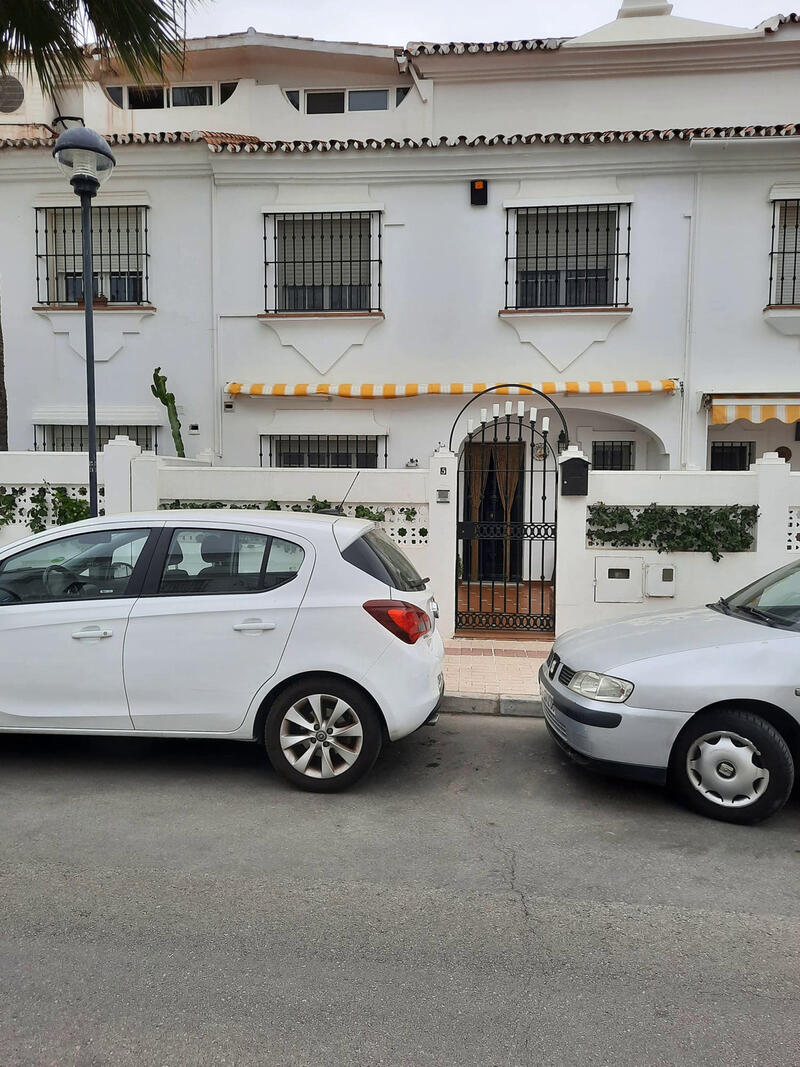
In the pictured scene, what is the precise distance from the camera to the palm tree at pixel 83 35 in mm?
7434

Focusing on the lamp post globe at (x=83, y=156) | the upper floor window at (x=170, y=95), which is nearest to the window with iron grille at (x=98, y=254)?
the upper floor window at (x=170, y=95)

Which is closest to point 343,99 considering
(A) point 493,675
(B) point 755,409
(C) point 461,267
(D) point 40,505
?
(C) point 461,267

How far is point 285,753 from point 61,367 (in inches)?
379

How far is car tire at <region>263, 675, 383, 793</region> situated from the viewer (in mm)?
4395

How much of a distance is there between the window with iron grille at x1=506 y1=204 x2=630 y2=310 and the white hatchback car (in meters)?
7.79

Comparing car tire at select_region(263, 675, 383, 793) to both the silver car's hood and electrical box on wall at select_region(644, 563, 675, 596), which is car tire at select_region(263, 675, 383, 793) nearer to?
the silver car's hood

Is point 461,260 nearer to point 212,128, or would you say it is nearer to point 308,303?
point 308,303

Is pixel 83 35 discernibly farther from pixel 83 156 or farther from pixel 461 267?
pixel 461 267

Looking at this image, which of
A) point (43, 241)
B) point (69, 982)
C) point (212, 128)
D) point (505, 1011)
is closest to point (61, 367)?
point (43, 241)

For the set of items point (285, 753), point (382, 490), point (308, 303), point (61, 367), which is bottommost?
point (285, 753)

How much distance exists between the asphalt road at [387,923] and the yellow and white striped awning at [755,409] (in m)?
7.25

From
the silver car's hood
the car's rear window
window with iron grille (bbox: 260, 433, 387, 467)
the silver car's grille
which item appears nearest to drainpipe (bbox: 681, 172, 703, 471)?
window with iron grille (bbox: 260, 433, 387, 467)

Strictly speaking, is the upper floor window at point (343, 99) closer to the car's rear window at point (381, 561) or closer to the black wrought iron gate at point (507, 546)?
the black wrought iron gate at point (507, 546)

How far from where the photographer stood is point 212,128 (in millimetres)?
13516
